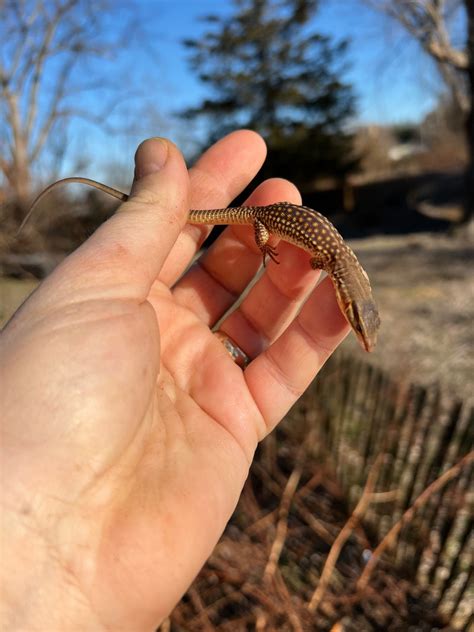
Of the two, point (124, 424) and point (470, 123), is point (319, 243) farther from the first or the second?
point (470, 123)

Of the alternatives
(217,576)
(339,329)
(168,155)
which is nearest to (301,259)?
(339,329)

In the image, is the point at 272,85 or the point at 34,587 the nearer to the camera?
the point at 34,587

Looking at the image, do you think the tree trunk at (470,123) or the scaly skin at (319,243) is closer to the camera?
the scaly skin at (319,243)

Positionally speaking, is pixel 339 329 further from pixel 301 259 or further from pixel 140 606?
pixel 140 606

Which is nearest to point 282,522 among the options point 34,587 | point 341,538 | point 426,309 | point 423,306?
point 341,538

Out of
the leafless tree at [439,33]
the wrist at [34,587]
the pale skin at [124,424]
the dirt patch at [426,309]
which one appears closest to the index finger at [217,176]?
the pale skin at [124,424]

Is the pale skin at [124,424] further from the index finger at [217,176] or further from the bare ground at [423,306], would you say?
the bare ground at [423,306]

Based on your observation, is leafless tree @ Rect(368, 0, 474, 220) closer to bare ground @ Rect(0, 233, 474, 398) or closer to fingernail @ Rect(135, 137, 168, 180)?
bare ground @ Rect(0, 233, 474, 398)
